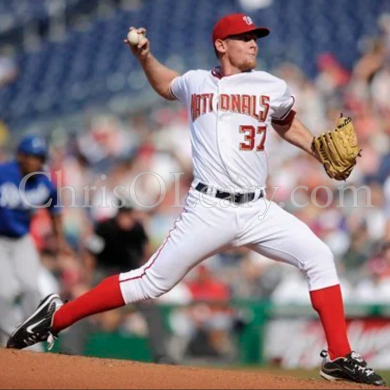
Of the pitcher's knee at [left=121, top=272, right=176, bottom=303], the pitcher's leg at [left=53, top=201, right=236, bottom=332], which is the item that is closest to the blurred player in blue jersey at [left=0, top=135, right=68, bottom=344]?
the pitcher's leg at [left=53, top=201, right=236, bottom=332]

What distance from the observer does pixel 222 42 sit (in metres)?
5.50

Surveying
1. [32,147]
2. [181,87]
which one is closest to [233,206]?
[181,87]

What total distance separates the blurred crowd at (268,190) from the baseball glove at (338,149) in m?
3.82

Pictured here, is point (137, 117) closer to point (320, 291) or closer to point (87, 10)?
point (87, 10)

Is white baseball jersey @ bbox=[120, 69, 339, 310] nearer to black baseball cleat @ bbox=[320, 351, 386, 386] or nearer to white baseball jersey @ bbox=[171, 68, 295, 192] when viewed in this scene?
white baseball jersey @ bbox=[171, 68, 295, 192]

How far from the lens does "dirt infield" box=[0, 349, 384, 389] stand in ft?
15.8

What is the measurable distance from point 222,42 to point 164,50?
32.2 feet

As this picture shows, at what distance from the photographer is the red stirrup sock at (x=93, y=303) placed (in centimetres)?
551

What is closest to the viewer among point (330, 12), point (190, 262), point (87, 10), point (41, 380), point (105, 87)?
point (41, 380)

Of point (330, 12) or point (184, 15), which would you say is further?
point (184, 15)

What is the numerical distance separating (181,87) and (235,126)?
1.35 feet

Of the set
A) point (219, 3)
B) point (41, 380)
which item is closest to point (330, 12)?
point (219, 3)

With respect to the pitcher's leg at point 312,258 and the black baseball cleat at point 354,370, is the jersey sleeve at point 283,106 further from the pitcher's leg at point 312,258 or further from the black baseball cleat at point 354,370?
the black baseball cleat at point 354,370

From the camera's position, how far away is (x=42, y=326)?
5719mm
